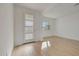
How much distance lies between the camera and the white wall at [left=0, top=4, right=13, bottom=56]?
107 centimetres

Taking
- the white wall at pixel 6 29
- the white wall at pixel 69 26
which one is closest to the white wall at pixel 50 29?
the white wall at pixel 69 26

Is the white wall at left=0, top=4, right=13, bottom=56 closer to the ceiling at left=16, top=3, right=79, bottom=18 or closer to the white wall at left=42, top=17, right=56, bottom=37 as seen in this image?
the ceiling at left=16, top=3, right=79, bottom=18

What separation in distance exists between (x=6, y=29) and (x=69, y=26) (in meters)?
0.70

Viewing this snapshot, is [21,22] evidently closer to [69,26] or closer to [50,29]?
[50,29]

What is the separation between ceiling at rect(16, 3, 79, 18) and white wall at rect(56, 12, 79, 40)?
6 cm

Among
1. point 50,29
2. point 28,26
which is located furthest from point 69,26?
point 28,26

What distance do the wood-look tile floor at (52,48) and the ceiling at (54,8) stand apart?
0.29 metres

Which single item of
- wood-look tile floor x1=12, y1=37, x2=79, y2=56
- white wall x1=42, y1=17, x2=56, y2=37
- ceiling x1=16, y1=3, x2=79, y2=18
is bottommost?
wood-look tile floor x1=12, y1=37, x2=79, y2=56

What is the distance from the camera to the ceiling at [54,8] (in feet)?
3.64

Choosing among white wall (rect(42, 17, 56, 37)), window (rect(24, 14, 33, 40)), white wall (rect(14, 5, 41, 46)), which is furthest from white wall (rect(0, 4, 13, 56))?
white wall (rect(42, 17, 56, 37))

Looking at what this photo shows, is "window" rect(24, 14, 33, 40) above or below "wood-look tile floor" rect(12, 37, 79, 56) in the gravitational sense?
above

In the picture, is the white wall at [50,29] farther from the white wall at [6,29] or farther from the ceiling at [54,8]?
the white wall at [6,29]

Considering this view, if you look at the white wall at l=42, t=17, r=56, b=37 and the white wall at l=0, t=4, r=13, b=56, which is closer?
the white wall at l=0, t=4, r=13, b=56

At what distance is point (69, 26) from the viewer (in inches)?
46.3
